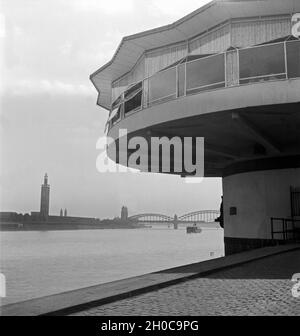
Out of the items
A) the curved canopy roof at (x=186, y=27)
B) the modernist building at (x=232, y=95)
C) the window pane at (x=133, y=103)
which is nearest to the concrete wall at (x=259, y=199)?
the modernist building at (x=232, y=95)

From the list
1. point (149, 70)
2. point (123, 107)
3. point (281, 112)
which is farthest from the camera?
point (149, 70)

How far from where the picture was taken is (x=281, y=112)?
12.6 meters

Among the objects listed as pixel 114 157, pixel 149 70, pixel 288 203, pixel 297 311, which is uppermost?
pixel 149 70

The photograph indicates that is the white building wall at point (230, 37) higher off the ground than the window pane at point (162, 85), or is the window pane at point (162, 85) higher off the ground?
the white building wall at point (230, 37)

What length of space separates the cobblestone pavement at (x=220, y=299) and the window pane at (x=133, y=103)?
7914mm

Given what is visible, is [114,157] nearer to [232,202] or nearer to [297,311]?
[232,202]

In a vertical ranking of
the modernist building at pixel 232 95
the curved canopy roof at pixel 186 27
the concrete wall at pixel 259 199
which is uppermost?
the curved canopy roof at pixel 186 27

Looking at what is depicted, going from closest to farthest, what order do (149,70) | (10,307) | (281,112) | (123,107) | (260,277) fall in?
(10,307) < (260,277) < (281,112) < (123,107) < (149,70)

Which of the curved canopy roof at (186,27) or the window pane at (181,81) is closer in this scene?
the window pane at (181,81)

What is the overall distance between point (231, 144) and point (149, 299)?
11972mm

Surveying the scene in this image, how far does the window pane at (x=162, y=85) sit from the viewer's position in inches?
534

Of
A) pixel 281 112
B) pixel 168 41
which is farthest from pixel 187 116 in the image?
pixel 168 41

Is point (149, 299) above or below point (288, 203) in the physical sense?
below

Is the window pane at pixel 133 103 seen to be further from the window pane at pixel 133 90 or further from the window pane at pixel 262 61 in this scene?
the window pane at pixel 262 61
